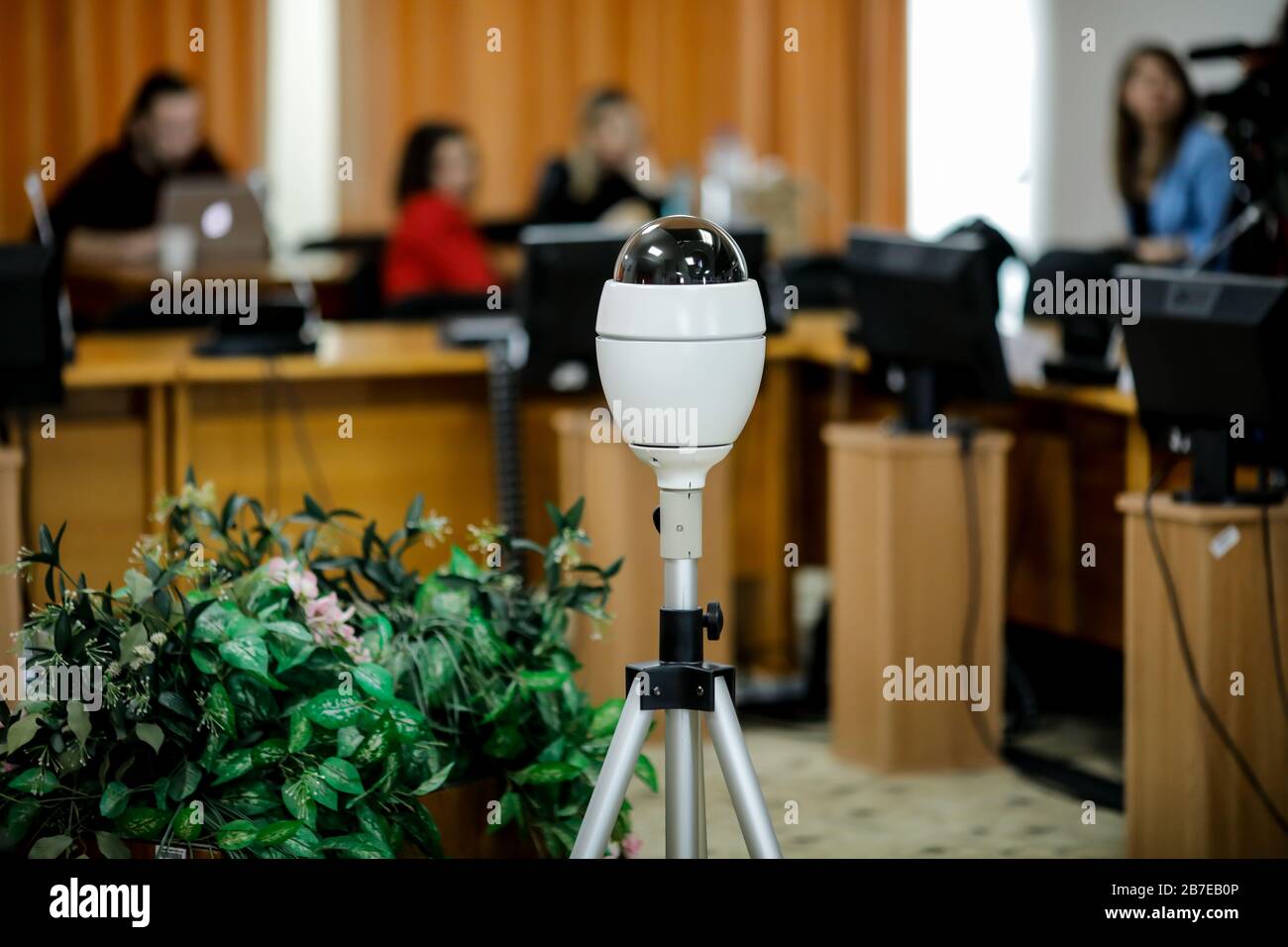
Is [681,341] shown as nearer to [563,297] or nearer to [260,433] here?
[563,297]

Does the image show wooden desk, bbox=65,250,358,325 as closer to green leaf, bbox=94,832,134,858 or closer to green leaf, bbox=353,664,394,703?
green leaf, bbox=353,664,394,703

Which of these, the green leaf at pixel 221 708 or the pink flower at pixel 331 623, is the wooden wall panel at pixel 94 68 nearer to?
the pink flower at pixel 331 623

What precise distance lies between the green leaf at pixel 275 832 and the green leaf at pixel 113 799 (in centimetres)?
17

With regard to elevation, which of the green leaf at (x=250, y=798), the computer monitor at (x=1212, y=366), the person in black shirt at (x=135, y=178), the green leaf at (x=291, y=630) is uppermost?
the person in black shirt at (x=135, y=178)

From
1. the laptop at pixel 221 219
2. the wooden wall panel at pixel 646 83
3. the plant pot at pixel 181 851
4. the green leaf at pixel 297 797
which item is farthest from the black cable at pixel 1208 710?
the wooden wall panel at pixel 646 83

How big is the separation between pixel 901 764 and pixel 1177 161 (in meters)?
2.25

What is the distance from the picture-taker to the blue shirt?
5.10 m

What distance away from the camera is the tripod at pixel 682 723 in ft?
6.72

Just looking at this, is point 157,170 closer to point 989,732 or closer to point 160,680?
point 989,732

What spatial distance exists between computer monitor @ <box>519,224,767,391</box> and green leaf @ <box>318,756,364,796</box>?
6.49ft

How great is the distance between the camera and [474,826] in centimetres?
249

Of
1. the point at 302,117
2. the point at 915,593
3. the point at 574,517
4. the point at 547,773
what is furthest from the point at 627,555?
the point at 302,117

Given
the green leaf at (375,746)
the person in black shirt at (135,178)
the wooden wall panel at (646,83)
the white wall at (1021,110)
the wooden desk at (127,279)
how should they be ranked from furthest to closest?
1. the wooden wall panel at (646,83)
2. the white wall at (1021,110)
3. the person in black shirt at (135,178)
4. the wooden desk at (127,279)
5. the green leaf at (375,746)
